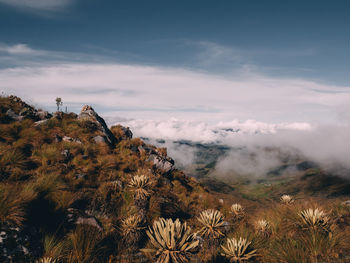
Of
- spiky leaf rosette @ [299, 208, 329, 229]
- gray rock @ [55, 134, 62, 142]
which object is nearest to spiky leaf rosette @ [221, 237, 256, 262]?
spiky leaf rosette @ [299, 208, 329, 229]

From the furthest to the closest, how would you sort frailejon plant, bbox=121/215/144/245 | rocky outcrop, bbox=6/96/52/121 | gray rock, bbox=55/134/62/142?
rocky outcrop, bbox=6/96/52/121 < gray rock, bbox=55/134/62/142 < frailejon plant, bbox=121/215/144/245

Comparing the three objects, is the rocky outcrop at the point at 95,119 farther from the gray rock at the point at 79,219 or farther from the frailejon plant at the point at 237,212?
the frailejon plant at the point at 237,212

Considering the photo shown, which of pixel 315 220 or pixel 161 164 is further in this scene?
pixel 161 164

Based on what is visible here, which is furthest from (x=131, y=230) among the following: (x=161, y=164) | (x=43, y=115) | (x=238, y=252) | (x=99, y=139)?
(x=43, y=115)

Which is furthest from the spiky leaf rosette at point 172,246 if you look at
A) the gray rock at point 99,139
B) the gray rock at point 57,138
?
the gray rock at point 99,139

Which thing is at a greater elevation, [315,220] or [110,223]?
[315,220]

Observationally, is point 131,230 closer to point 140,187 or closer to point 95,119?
point 140,187

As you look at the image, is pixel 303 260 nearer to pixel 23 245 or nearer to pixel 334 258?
pixel 334 258

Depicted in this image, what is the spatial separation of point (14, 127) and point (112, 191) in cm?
959

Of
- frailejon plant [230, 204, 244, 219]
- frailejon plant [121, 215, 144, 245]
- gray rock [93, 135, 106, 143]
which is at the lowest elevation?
frailejon plant [230, 204, 244, 219]

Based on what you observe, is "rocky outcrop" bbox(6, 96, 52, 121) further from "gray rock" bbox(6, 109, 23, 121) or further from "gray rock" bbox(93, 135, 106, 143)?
"gray rock" bbox(93, 135, 106, 143)

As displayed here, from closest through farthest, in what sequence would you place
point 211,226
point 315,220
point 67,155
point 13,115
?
point 211,226
point 315,220
point 67,155
point 13,115

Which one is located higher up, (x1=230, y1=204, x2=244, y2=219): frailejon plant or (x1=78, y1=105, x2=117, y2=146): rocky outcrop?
(x1=78, y1=105, x2=117, y2=146): rocky outcrop

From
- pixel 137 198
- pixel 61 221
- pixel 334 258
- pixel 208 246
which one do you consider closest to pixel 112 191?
pixel 137 198
